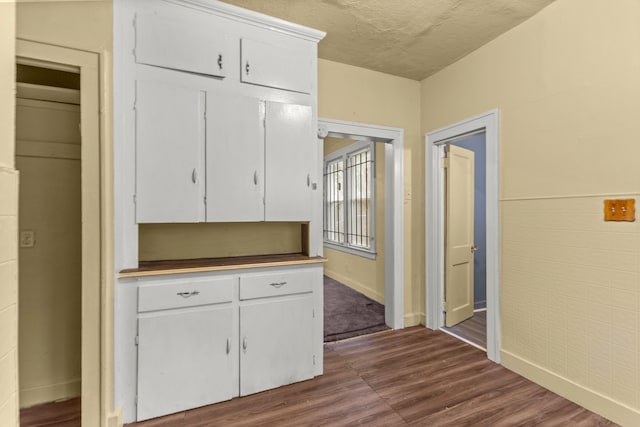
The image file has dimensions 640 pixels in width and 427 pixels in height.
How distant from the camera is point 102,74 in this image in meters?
1.72

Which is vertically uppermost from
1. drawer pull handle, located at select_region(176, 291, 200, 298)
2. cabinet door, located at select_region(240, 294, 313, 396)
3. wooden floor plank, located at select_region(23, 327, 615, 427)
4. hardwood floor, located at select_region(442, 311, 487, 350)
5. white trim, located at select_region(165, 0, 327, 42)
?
white trim, located at select_region(165, 0, 327, 42)

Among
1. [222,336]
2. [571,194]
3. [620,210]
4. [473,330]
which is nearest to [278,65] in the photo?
[222,336]

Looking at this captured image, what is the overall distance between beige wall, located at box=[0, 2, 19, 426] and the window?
384cm

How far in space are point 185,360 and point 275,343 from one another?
601mm

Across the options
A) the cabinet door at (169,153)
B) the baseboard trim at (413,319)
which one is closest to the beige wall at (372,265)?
the baseboard trim at (413,319)

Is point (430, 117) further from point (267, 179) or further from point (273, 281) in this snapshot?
point (273, 281)

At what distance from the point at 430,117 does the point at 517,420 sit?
2.74 meters

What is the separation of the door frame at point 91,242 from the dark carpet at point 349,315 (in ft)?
6.19

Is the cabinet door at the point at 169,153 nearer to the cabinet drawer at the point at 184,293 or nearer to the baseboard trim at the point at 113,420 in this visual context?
the cabinet drawer at the point at 184,293

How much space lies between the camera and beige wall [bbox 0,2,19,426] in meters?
0.91

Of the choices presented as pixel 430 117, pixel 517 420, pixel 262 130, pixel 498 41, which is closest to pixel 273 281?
pixel 262 130

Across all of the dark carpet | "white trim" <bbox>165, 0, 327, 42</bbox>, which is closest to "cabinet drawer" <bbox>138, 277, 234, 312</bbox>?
the dark carpet

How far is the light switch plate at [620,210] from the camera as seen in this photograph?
1751 mm

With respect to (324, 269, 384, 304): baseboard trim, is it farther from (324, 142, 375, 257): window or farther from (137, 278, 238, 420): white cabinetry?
(137, 278, 238, 420): white cabinetry
